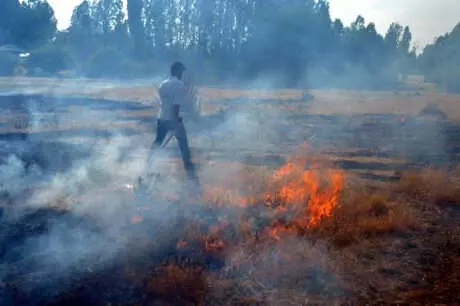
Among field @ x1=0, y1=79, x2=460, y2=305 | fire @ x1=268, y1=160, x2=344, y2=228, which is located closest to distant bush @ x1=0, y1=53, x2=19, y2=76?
field @ x1=0, y1=79, x2=460, y2=305

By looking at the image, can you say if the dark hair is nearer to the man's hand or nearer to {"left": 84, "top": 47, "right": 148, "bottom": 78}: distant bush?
the man's hand

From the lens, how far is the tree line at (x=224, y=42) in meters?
25.5

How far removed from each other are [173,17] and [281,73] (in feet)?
60.4

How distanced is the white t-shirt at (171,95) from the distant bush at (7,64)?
1530 inches

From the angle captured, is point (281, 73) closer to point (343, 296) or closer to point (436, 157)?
point (436, 157)

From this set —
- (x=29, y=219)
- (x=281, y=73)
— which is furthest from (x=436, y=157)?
(x=281, y=73)

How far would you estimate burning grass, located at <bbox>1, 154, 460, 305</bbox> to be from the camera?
13.2 ft

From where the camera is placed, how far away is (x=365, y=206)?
617 cm

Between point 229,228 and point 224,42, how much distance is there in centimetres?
2636

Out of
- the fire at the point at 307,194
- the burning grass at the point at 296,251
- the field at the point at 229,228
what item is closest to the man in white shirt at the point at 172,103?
the field at the point at 229,228

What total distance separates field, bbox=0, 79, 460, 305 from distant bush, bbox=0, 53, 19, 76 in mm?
33792

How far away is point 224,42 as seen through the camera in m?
30.3

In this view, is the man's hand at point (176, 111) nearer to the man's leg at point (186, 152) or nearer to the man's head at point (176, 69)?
the man's leg at point (186, 152)

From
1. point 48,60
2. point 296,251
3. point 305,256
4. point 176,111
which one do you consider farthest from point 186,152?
point 48,60
